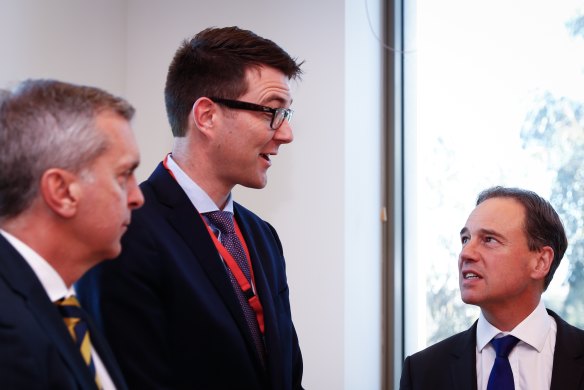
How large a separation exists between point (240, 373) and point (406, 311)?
5.79ft

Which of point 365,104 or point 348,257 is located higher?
point 365,104

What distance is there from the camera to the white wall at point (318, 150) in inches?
122

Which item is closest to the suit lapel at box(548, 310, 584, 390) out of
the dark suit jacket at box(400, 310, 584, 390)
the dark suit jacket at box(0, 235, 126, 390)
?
the dark suit jacket at box(400, 310, 584, 390)

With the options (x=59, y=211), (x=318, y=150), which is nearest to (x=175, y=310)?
(x=59, y=211)

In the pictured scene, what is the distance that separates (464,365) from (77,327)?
1338mm

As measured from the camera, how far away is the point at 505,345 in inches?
91.0

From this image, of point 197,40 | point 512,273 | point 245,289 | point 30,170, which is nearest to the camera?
point 30,170

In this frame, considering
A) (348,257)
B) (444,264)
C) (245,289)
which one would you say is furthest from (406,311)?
(245,289)

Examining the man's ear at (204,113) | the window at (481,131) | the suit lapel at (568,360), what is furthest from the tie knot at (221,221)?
the window at (481,131)

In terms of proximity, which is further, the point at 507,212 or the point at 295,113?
the point at 295,113

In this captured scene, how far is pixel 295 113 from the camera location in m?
3.19

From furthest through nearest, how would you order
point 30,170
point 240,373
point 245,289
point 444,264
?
point 444,264
point 245,289
point 240,373
point 30,170

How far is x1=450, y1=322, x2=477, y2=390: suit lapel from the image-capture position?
231cm

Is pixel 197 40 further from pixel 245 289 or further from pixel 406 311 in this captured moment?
pixel 406 311
